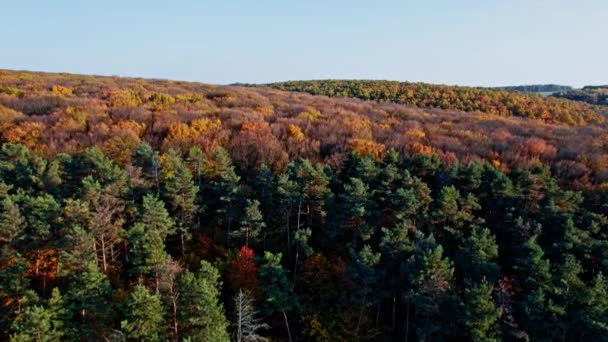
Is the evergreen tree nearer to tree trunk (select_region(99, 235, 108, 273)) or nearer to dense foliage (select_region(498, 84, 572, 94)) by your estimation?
tree trunk (select_region(99, 235, 108, 273))

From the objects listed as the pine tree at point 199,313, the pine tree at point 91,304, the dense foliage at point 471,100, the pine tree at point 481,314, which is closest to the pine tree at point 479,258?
the pine tree at point 481,314

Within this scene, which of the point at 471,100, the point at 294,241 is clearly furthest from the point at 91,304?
the point at 471,100

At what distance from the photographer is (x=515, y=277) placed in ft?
103

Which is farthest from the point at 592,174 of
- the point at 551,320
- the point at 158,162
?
the point at 158,162

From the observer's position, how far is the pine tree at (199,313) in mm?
25219

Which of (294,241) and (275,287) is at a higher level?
(294,241)

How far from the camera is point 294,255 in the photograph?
125ft

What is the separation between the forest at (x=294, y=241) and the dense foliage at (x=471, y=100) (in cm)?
3476

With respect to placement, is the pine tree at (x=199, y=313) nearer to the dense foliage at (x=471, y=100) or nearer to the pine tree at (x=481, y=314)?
the pine tree at (x=481, y=314)

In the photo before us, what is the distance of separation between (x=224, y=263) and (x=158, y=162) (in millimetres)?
14385

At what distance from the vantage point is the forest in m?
26.8

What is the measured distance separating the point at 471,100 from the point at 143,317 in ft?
310

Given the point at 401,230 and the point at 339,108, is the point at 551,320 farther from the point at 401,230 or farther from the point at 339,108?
the point at 339,108

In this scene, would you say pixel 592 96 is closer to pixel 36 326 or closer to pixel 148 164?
pixel 148 164
